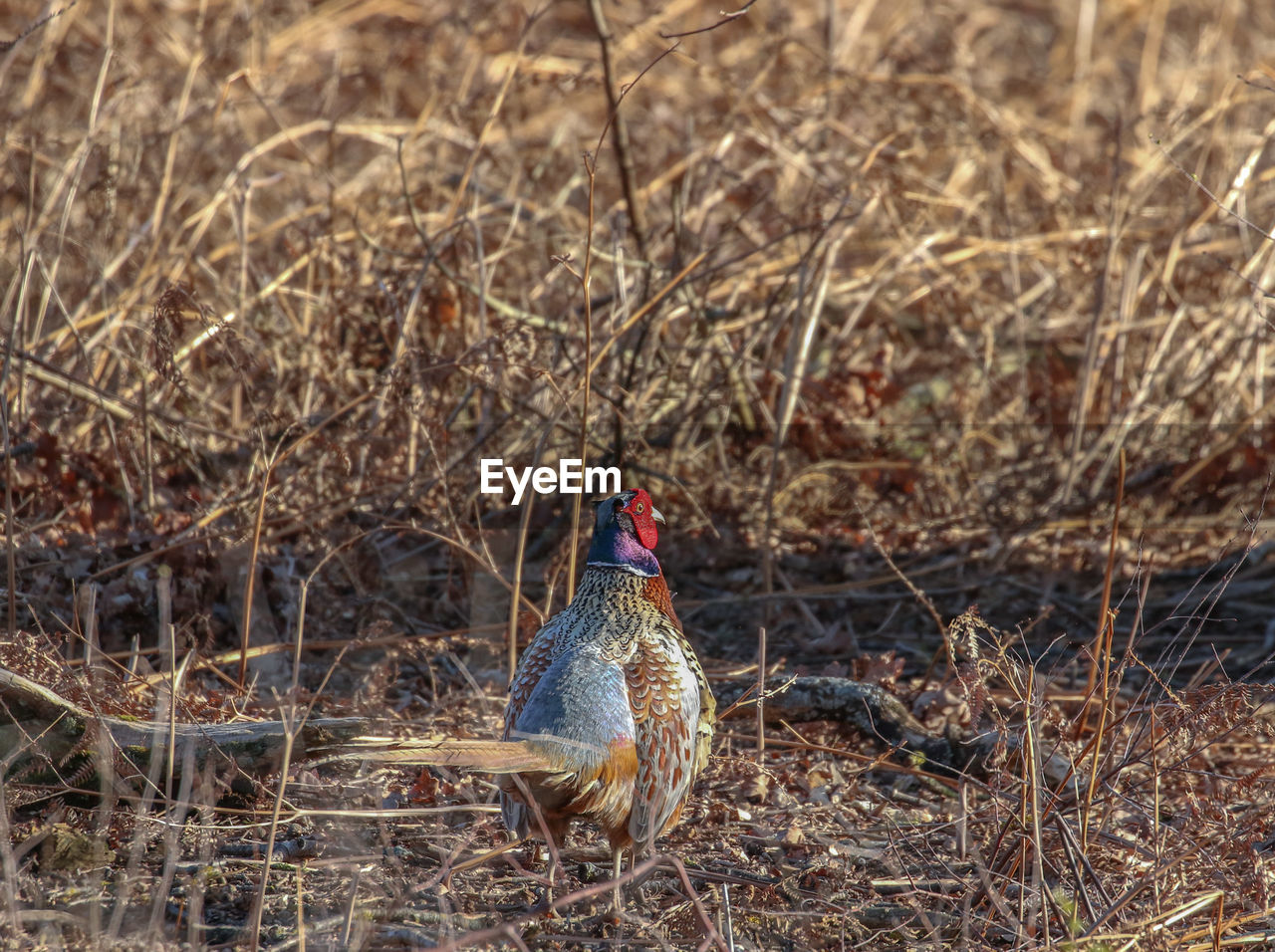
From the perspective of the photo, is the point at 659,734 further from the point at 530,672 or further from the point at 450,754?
the point at 450,754

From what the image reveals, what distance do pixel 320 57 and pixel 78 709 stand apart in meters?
7.97

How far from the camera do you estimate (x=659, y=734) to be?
326 centimetres

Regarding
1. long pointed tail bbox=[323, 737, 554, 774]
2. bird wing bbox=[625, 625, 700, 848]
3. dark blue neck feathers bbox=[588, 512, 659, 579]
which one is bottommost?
bird wing bbox=[625, 625, 700, 848]

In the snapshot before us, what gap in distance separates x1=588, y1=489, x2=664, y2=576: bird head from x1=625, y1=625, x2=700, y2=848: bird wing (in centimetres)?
25

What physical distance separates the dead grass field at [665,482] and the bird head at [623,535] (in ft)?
0.99

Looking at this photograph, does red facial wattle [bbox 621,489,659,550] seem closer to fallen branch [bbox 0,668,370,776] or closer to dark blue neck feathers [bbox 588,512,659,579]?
dark blue neck feathers [bbox 588,512,659,579]

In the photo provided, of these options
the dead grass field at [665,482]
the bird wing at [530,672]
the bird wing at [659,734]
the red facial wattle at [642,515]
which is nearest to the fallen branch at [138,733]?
the dead grass field at [665,482]

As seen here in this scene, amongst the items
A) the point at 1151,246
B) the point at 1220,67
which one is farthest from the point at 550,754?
the point at 1220,67

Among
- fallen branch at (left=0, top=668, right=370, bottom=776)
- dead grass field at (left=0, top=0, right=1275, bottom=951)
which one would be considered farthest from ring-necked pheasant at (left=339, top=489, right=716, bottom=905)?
fallen branch at (left=0, top=668, right=370, bottom=776)

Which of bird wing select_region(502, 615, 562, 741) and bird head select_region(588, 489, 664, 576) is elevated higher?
bird head select_region(588, 489, 664, 576)

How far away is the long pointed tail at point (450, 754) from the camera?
8.19 feet

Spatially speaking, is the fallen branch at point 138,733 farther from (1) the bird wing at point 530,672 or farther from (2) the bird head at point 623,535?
(2) the bird head at point 623,535

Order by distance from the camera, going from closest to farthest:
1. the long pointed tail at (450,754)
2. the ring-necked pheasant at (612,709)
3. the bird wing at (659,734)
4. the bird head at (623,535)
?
1. the long pointed tail at (450,754)
2. the ring-necked pheasant at (612,709)
3. the bird wing at (659,734)
4. the bird head at (623,535)

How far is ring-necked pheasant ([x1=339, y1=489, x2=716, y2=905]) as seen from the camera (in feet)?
10.1
